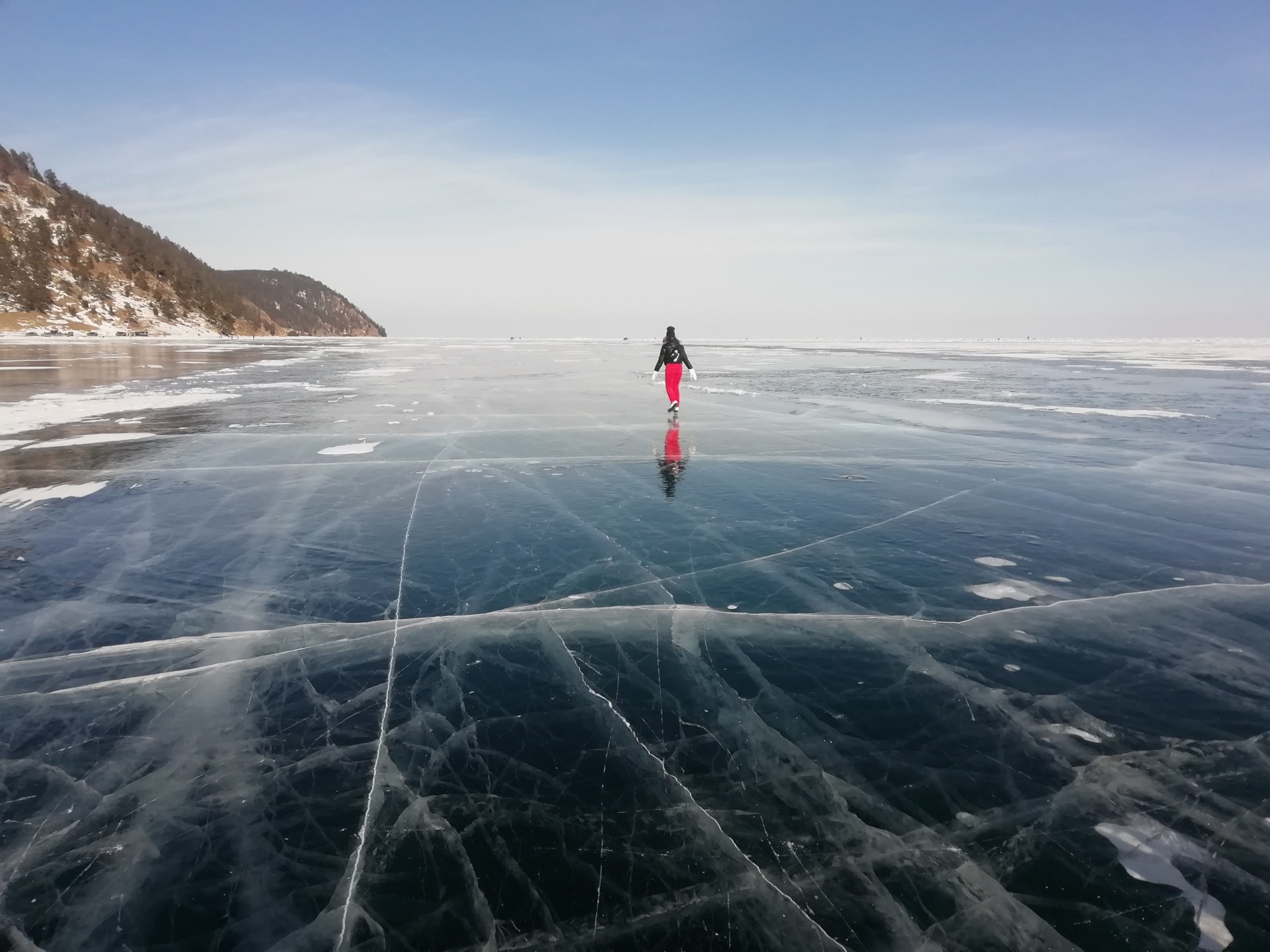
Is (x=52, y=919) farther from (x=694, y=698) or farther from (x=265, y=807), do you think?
(x=694, y=698)

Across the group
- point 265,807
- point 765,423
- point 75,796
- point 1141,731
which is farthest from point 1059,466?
point 75,796

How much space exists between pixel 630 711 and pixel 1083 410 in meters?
14.3

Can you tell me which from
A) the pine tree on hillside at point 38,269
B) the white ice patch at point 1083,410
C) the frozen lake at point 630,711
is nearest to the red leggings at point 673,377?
the frozen lake at point 630,711

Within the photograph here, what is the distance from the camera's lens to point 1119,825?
238 cm

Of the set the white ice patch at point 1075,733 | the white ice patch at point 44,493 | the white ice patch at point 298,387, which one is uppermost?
the white ice patch at point 298,387

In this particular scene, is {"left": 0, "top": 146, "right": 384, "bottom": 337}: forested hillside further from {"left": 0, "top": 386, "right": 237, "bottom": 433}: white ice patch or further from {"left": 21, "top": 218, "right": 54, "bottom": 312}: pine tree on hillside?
{"left": 0, "top": 386, "right": 237, "bottom": 433}: white ice patch

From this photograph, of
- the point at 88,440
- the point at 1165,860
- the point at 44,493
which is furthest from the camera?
the point at 88,440

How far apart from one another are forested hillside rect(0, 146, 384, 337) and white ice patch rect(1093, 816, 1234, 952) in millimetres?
66729

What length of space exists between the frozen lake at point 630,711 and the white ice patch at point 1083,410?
6.14 metres

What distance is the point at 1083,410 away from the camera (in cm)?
1345

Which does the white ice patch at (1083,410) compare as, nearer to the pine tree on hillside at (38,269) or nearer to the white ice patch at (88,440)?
the white ice patch at (88,440)

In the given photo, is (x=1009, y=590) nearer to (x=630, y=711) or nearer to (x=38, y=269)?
(x=630, y=711)

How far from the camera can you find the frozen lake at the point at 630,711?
2061mm

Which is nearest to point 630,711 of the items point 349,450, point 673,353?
point 349,450
